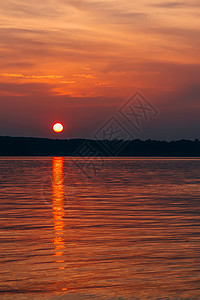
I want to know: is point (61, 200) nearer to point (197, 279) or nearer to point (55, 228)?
point (55, 228)

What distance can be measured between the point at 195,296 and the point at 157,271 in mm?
2172

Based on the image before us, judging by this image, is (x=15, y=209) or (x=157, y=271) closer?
(x=157, y=271)

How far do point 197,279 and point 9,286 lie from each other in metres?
4.27

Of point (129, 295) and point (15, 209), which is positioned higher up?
point (15, 209)

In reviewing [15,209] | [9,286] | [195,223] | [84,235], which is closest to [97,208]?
[15,209]

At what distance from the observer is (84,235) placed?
18.4m

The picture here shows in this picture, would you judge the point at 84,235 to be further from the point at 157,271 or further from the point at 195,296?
the point at 195,296

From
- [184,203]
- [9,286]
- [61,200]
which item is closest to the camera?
[9,286]

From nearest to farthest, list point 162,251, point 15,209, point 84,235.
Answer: point 162,251, point 84,235, point 15,209

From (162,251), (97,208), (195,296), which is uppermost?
(97,208)

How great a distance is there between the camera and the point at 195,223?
71.4 ft

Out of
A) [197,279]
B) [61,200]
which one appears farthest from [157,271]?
[61,200]

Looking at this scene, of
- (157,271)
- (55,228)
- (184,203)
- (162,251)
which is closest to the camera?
(157,271)

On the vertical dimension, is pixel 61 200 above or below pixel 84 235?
above
